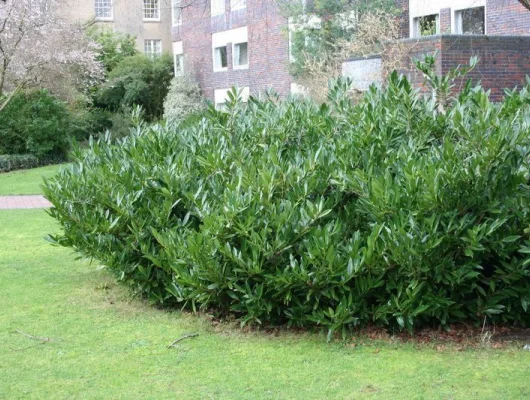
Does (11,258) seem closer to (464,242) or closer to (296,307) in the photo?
(296,307)

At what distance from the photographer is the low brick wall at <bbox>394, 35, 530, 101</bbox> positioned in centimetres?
1425

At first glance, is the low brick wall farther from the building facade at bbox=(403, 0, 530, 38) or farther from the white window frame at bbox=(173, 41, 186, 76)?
the white window frame at bbox=(173, 41, 186, 76)

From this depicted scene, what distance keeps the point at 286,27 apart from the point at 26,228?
14.8 m

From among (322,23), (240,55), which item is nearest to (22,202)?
(322,23)

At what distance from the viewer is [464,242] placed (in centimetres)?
579

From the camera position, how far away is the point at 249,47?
105 feet

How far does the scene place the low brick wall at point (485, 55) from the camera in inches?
561

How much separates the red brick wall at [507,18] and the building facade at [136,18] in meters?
23.3

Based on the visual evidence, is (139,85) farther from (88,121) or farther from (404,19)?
(404,19)

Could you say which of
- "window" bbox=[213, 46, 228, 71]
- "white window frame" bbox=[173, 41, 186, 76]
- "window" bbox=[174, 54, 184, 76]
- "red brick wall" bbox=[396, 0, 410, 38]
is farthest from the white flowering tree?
"red brick wall" bbox=[396, 0, 410, 38]

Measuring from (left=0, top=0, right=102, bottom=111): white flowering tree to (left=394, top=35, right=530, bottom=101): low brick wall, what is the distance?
14378mm

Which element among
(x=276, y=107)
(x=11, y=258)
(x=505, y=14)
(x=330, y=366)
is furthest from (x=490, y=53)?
(x=330, y=366)

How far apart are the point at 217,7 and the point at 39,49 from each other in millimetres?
10754

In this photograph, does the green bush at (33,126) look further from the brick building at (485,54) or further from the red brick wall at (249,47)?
the brick building at (485,54)
